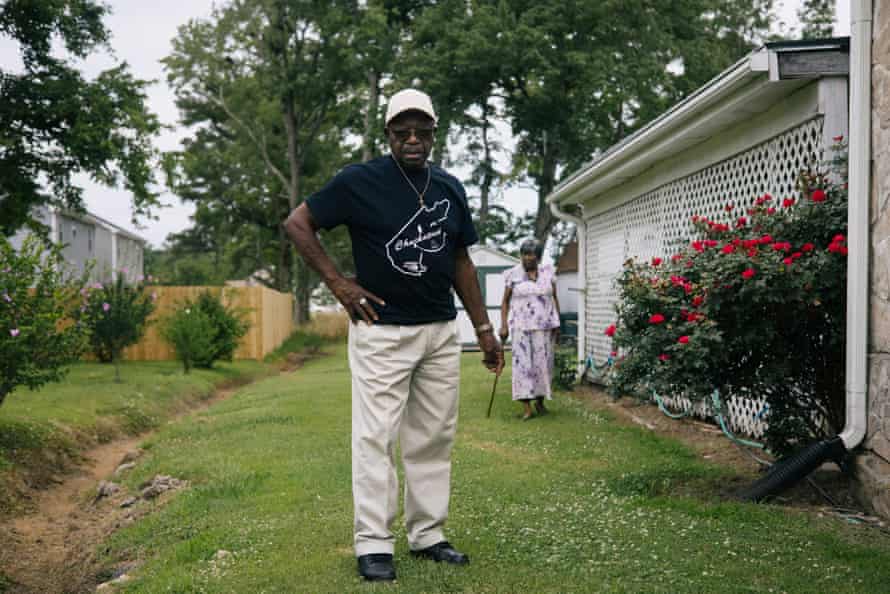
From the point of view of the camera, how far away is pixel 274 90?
3253cm

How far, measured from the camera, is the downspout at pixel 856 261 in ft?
15.9

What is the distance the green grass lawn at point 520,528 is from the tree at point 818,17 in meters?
26.8

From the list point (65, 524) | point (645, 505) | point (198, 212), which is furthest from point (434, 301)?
point (198, 212)

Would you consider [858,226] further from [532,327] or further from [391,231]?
[532,327]

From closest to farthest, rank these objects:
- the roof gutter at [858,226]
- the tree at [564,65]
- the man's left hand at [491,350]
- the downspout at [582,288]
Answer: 1. the man's left hand at [491,350]
2. the roof gutter at [858,226]
3. the downspout at [582,288]
4. the tree at [564,65]

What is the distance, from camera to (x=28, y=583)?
529cm

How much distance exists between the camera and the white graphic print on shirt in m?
3.85

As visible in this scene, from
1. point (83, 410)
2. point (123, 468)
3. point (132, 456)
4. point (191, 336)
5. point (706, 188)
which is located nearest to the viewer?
point (123, 468)

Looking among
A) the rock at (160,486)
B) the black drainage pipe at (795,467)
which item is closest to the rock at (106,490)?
the rock at (160,486)

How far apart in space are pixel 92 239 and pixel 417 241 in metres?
33.5

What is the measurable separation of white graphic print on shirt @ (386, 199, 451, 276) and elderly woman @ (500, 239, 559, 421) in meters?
5.40

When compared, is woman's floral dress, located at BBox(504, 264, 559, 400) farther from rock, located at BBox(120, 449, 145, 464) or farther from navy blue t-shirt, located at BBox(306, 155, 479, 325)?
navy blue t-shirt, located at BBox(306, 155, 479, 325)

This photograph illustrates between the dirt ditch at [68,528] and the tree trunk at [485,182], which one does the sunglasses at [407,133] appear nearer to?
the dirt ditch at [68,528]

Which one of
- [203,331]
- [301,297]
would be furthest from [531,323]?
[301,297]
